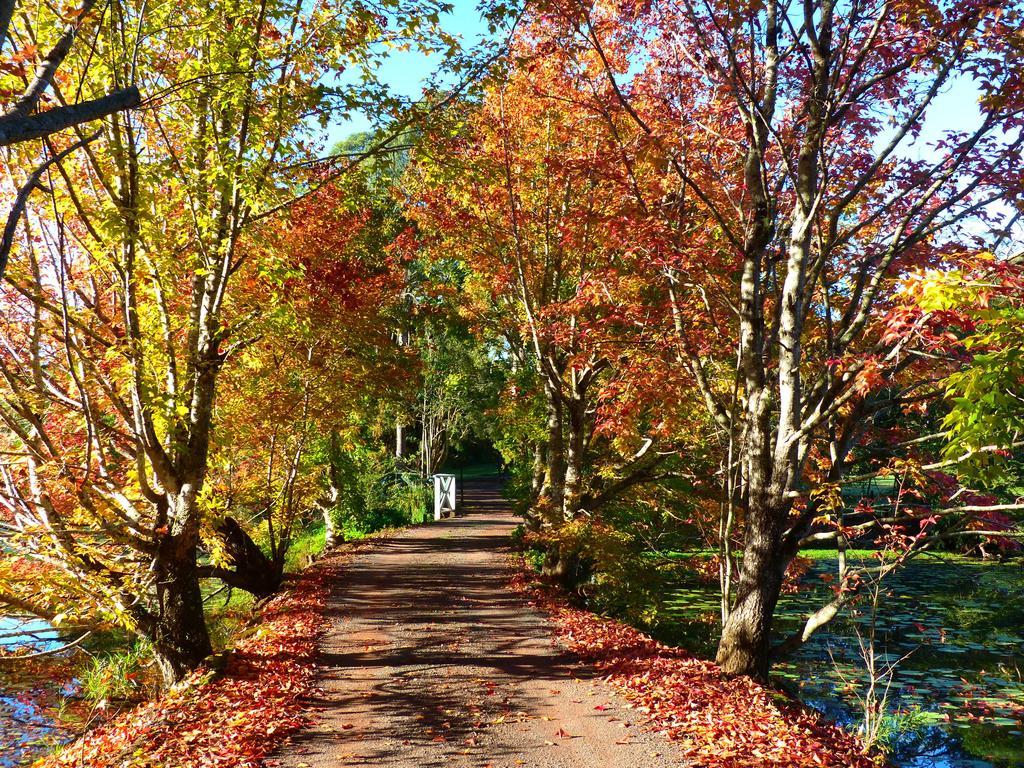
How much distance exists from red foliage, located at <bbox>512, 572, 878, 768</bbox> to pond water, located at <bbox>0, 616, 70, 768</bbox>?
17.7 feet

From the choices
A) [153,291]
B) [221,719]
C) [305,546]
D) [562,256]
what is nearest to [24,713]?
[221,719]

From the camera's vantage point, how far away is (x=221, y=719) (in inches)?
228

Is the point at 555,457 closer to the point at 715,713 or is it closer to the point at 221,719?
the point at 715,713

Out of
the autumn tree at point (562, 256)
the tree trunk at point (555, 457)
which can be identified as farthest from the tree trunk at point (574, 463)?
the tree trunk at point (555, 457)

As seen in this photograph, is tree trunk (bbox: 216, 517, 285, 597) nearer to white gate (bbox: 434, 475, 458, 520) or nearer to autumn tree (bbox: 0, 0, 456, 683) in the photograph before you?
autumn tree (bbox: 0, 0, 456, 683)

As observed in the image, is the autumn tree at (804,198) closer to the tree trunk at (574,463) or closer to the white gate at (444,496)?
the tree trunk at (574,463)

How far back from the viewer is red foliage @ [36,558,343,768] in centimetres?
511

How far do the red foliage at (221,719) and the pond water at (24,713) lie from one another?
1044mm

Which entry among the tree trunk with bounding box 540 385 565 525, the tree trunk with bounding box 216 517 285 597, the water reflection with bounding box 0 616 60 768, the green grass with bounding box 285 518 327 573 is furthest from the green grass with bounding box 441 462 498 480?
the water reflection with bounding box 0 616 60 768

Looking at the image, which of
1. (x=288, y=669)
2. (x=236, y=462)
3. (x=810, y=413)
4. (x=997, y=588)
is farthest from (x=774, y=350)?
(x=997, y=588)

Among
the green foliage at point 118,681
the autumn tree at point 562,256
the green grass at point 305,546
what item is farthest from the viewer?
the green grass at point 305,546

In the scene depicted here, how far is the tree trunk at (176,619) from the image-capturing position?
6968 mm

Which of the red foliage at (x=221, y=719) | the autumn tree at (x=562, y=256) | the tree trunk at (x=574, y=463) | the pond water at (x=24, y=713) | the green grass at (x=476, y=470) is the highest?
the autumn tree at (x=562, y=256)

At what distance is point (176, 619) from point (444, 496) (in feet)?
58.4
